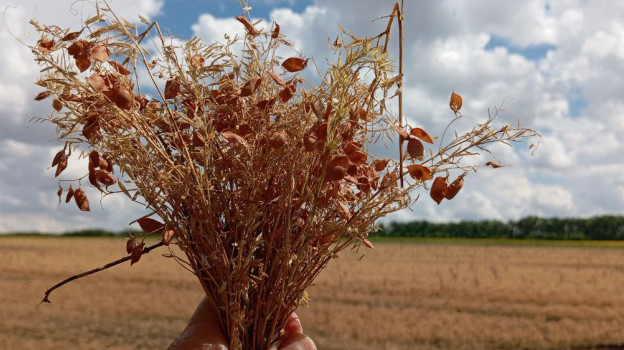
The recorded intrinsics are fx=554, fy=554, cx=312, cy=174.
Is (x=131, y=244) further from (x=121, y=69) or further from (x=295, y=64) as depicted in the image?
(x=295, y=64)

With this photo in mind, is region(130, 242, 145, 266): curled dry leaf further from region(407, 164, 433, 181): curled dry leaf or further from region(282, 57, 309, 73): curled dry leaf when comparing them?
region(407, 164, 433, 181): curled dry leaf

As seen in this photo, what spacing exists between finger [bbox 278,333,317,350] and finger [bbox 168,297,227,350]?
159 millimetres

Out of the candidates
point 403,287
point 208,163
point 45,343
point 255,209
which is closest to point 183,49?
point 208,163

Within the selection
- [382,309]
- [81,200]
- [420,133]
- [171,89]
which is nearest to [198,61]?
[171,89]

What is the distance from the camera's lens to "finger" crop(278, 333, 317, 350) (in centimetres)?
142

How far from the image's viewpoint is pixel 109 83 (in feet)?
4.37

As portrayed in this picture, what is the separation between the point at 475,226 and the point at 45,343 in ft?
92.1

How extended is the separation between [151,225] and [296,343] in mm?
476

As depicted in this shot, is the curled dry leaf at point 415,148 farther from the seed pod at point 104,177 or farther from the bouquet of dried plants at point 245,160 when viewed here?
the seed pod at point 104,177

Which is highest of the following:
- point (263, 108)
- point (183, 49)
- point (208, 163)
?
point (183, 49)

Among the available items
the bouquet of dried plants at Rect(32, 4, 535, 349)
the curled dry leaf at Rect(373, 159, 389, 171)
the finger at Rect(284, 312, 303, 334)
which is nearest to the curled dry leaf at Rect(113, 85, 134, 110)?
the bouquet of dried plants at Rect(32, 4, 535, 349)

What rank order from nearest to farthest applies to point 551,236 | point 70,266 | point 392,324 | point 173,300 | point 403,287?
point 392,324
point 173,300
point 403,287
point 70,266
point 551,236

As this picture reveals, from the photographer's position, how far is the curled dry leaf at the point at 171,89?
1.35 meters

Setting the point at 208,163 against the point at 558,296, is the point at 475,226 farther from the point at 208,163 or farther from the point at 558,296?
the point at 208,163
